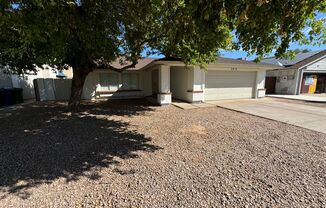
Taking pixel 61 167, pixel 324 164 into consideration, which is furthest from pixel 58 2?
pixel 324 164

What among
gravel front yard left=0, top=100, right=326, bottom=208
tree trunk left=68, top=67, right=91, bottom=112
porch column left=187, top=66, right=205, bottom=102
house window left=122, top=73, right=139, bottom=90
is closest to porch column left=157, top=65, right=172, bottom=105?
porch column left=187, top=66, right=205, bottom=102

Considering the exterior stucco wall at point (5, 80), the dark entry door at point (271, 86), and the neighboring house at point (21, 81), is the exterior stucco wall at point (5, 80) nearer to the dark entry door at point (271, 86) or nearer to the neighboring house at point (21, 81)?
the neighboring house at point (21, 81)

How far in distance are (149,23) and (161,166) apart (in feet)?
16.1

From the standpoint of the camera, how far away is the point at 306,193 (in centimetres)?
262

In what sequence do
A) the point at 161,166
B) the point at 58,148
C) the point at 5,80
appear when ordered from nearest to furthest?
the point at 161,166 < the point at 58,148 < the point at 5,80

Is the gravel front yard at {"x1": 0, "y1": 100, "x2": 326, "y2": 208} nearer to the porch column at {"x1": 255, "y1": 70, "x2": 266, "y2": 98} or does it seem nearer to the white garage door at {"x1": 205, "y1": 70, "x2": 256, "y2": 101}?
the white garage door at {"x1": 205, "y1": 70, "x2": 256, "y2": 101}

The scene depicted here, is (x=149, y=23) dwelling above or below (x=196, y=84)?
above

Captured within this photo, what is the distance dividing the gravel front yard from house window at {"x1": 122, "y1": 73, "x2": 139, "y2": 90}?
936 cm

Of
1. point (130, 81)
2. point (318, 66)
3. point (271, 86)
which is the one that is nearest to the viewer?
point (130, 81)

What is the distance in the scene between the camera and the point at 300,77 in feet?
53.8

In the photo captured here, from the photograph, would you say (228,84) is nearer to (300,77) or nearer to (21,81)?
(300,77)

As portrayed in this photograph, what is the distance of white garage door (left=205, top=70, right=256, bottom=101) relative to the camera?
39.9ft

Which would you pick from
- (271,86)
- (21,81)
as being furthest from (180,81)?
(21,81)

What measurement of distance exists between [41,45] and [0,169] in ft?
11.9
